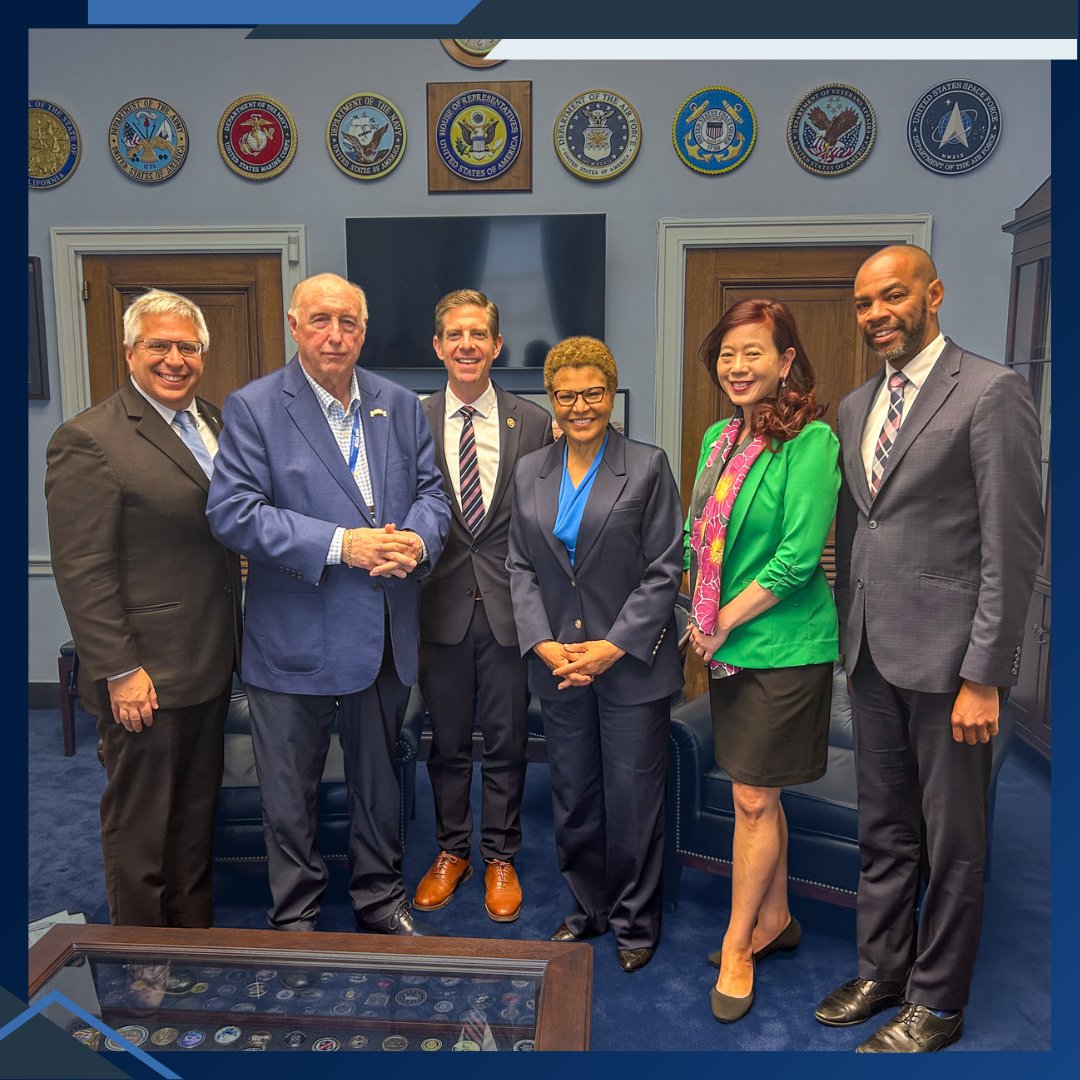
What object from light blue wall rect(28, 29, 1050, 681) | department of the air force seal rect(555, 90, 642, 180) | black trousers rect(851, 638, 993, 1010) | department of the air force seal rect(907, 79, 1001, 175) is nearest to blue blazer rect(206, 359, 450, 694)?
light blue wall rect(28, 29, 1050, 681)

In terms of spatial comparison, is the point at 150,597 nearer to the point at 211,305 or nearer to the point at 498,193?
the point at 211,305

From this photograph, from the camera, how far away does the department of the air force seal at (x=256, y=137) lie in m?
2.31

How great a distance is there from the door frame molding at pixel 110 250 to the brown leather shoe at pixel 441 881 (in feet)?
4.99

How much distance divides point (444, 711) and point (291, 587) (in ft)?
1.91

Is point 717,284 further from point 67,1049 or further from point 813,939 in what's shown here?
point 67,1049

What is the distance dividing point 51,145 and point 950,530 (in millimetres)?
2316

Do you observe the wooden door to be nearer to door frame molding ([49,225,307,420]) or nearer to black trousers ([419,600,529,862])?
door frame molding ([49,225,307,420])

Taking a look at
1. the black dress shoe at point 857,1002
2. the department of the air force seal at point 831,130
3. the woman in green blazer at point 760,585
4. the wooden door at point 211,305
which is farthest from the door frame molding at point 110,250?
the black dress shoe at point 857,1002

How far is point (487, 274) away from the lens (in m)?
2.52

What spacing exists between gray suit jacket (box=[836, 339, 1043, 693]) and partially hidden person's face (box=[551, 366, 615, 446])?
20.9 inches

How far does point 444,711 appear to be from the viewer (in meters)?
2.49

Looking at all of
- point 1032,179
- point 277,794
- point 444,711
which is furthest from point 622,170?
point 277,794

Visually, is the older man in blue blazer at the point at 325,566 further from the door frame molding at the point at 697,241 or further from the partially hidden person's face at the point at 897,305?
the partially hidden person's face at the point at 897,305

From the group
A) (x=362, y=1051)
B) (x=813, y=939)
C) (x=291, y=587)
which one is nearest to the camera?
(x=362, y=1051)
